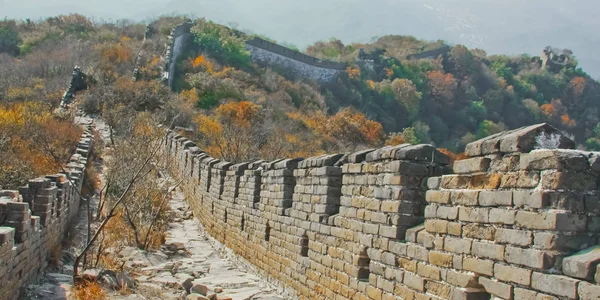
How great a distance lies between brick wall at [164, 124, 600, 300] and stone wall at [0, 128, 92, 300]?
3079 mm

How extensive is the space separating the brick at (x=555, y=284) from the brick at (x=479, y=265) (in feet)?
1.48

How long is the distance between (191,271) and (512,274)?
6.85 meters

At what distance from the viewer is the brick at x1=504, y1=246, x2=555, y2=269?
3.64 metres

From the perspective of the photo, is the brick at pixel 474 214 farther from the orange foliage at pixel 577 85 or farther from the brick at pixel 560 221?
the orange foliage at pixel 577 85

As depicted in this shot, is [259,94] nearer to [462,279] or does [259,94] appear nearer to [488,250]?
[462,279]

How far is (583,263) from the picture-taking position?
3373 mm

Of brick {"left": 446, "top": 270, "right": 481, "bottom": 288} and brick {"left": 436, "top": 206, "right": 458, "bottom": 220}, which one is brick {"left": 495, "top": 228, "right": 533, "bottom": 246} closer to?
brick {"left": 446, "top": 270, "right": 481, "bottom": 288}

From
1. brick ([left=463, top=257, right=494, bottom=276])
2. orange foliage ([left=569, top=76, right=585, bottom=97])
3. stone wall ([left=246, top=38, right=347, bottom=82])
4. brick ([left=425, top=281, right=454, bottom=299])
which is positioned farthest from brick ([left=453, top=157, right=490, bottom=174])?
orange foliage ([left=569, top=76, right=585, bottom=97])

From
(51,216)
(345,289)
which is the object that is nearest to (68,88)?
(51,216)

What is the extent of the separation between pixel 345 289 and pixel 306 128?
25123mm

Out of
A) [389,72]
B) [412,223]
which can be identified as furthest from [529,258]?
[389,72]

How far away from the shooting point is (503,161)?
4.17 meters

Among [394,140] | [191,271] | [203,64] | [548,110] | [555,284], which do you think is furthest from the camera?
[548,110]

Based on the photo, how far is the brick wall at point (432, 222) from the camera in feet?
12.0
